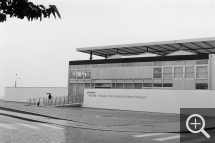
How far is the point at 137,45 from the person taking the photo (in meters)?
45.6

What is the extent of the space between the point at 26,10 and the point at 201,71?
3409 cm

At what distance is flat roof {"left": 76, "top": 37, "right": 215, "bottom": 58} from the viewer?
4119 cm

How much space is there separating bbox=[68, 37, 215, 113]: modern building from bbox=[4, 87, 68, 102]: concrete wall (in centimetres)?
441

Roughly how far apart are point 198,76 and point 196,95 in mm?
5427

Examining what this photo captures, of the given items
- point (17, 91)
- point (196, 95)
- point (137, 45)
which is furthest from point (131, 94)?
point (17, 91)

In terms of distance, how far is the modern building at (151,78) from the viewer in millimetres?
33250

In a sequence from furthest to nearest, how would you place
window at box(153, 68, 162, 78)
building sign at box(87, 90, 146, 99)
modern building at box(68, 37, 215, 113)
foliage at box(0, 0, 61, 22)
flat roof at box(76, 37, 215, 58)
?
flat roof at box(76, 37, 215, 58)
window at box(153, 68, 162, 78)
building sign at box(87, 90, 146, 99)
modern building at box(68, 37, 215, 113)
foliage at box(0, 0, 61, 22)

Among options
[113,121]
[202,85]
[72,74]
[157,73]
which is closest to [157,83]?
[157,73]

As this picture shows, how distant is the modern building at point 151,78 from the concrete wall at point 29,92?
4411 mm

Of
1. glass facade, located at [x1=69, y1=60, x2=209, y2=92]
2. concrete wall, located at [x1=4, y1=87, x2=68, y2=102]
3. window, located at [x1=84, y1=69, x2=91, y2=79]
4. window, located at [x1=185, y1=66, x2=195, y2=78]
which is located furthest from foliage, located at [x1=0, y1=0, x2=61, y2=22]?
concrete wall, located at [x1=4, y1=87, x2=68, y2=102]

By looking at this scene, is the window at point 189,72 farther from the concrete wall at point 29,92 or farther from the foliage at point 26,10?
the foliage at point 26,10

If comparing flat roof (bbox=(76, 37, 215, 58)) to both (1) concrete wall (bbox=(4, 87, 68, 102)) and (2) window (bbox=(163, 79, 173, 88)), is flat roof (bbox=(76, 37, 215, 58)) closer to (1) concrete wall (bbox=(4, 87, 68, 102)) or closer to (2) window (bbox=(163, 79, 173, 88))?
(2) window (bbox=(163, 79, 173, 88))

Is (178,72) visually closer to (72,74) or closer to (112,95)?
(112,95)

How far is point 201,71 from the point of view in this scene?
35.9m
